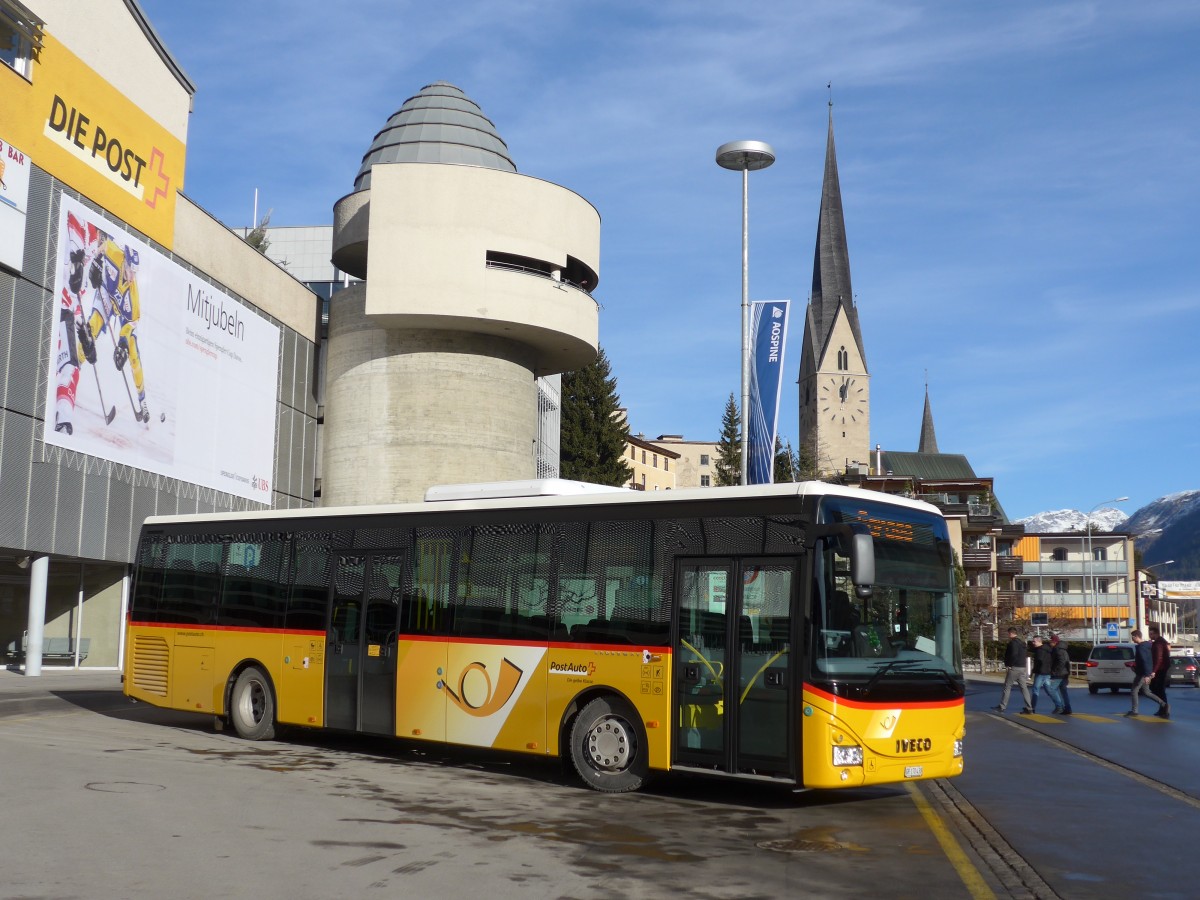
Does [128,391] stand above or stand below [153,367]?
below

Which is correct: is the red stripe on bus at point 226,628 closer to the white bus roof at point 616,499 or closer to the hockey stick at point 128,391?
the white bus roof at point 616,499

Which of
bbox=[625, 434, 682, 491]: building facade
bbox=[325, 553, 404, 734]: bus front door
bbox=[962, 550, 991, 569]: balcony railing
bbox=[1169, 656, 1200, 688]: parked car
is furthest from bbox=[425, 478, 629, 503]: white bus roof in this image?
bbox=[625, 434, 682, 491]: building facade

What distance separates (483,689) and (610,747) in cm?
179

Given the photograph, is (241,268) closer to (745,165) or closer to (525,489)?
(745,165)

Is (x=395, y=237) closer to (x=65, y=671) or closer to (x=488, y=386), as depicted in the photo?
(x=488, y=386)

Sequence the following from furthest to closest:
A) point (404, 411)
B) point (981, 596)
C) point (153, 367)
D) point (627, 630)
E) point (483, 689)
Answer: point (981, 596)
point (404, 411)
point (153, 367)
point (483, 689)
point (627, 630)

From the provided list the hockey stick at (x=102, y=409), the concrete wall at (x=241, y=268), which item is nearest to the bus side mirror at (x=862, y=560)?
the hockey stick at (x=102, y=409)

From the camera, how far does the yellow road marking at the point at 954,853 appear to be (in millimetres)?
7301

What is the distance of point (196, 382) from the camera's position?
36250 millimetres

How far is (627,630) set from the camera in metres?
11.9

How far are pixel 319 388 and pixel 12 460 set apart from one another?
63.3 ft

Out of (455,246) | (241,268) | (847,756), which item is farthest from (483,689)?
(455,246)

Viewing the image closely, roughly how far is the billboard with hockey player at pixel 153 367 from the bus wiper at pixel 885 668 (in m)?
24.0

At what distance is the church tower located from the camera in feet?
484
